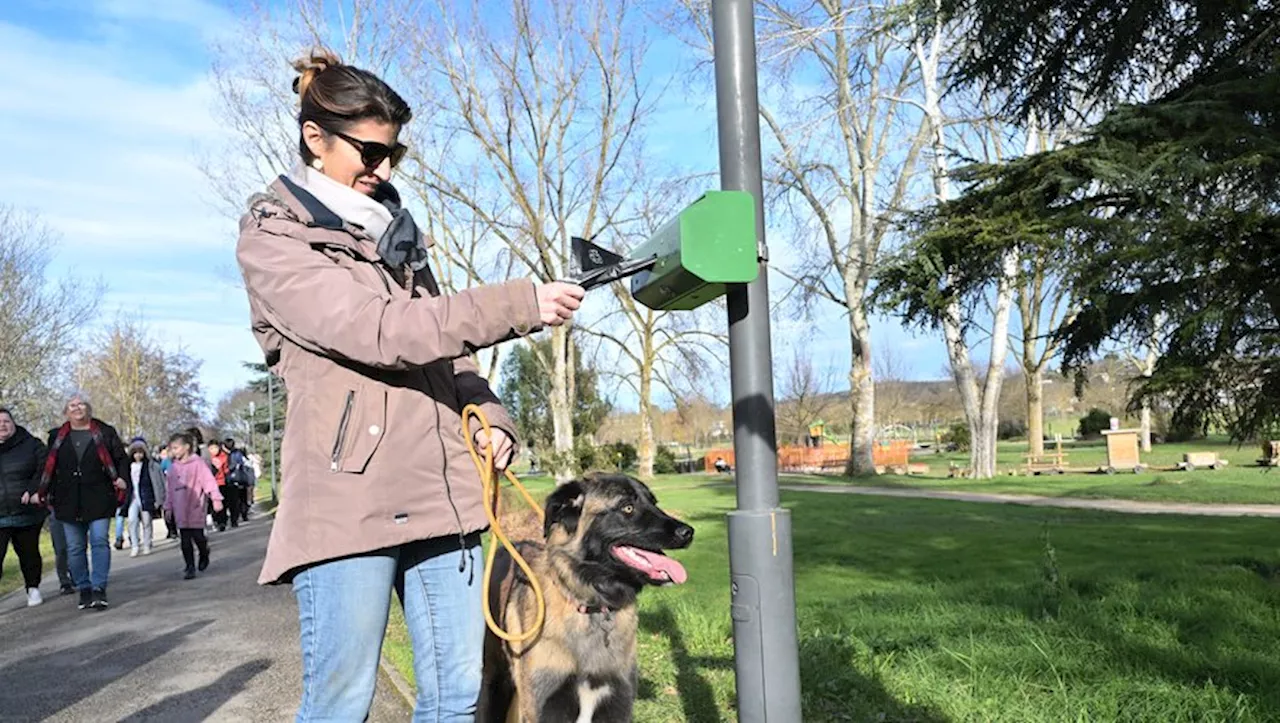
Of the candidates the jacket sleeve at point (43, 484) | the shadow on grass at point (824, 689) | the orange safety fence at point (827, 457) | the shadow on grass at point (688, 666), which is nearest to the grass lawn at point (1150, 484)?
the orange safety fence at point (827, 457)

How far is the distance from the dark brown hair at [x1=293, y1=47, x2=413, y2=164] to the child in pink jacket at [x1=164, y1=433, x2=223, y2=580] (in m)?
10.7

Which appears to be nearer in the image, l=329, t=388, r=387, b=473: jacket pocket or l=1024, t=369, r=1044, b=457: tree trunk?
l=329, t=388, r=387, b=473: jacket pocket

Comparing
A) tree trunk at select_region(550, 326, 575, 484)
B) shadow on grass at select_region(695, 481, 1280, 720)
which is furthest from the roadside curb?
tree trunk at select_region(550, 326, 575, 484)

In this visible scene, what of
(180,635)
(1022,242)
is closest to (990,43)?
(1022,242)

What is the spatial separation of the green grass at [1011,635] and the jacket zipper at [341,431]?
2859 mm

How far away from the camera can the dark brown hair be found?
231 cm

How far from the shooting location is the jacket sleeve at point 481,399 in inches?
100

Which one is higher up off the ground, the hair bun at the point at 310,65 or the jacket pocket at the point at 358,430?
the hair bun at the point at 310,65

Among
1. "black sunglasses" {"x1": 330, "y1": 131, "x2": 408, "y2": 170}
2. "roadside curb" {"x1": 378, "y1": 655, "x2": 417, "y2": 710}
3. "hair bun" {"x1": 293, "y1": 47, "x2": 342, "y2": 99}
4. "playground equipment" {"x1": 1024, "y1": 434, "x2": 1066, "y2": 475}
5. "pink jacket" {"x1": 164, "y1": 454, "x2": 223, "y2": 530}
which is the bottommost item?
"playground equipment" {"x1": 1024, "y1": 434, "x2": 1066, "y2": 475}

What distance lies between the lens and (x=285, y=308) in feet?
6.90

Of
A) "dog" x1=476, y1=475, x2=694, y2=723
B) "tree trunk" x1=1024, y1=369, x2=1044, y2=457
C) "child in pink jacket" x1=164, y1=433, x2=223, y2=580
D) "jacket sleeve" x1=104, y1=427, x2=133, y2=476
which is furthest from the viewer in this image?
"tree trunk" x1=1024, y1=369, x2=1044, y2=457

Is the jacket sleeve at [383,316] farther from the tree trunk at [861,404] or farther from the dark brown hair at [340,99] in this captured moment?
the tree trunk at [861,404]

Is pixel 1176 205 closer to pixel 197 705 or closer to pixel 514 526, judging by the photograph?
pixel 514 526

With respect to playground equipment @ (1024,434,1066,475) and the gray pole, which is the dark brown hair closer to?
the gray pole
